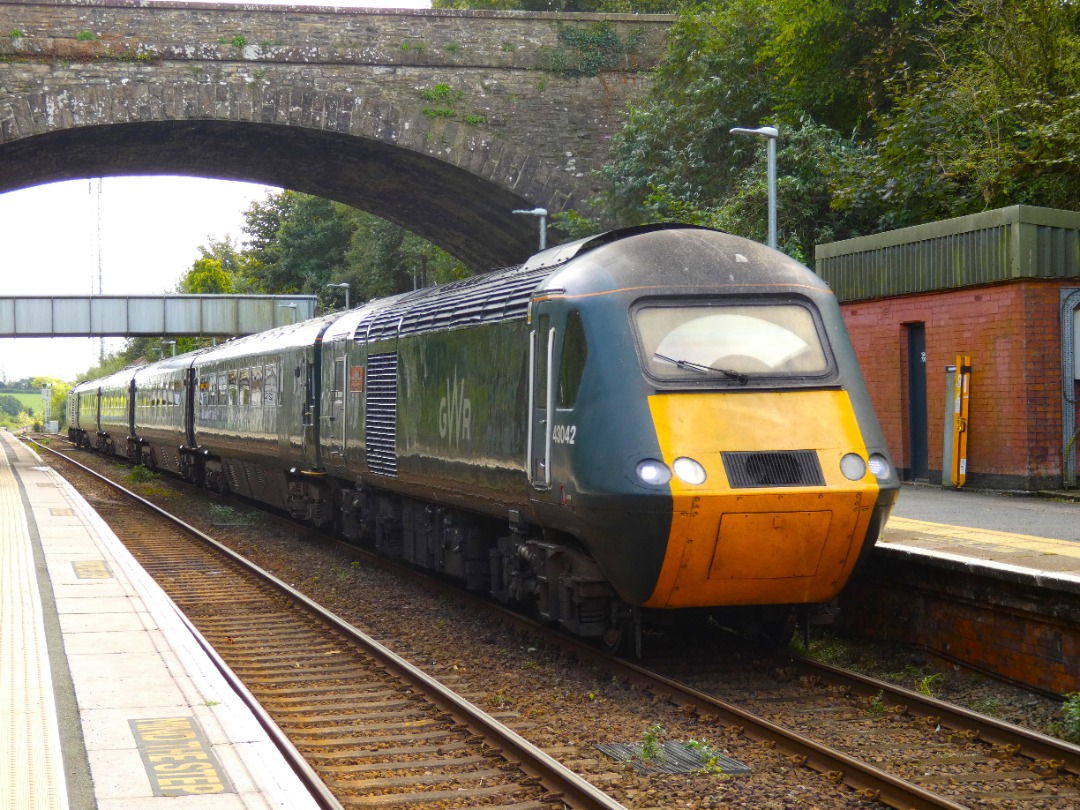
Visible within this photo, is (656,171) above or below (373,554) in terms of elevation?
above

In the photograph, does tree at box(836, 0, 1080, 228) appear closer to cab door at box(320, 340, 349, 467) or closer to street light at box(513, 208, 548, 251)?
street light at box(513, 208, 548, 251)

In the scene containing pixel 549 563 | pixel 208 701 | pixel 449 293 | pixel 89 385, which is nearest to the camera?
pixel 208 701

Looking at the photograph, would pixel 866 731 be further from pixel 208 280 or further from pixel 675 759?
pixel 208 280

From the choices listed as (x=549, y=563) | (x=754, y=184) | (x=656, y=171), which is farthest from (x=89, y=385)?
(x=549, y=563)

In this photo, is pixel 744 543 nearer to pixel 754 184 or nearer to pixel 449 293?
pixel 449 293

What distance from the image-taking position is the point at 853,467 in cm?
814

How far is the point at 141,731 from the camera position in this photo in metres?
6.53

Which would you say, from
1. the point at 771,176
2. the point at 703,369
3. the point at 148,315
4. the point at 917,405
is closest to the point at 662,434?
the point at 703,369

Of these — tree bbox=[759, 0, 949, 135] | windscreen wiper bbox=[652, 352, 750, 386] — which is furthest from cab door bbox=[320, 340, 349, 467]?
tree bbox=[759, 0, 949, 135]

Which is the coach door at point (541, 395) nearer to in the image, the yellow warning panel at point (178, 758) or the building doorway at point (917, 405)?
the yellow warning panel at point (178, 758)

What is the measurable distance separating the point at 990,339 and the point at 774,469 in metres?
9.25

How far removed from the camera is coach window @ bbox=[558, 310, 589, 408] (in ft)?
27.7

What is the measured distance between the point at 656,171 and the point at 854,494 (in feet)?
72.6

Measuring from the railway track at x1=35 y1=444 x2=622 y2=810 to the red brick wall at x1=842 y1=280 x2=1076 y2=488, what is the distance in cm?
885
